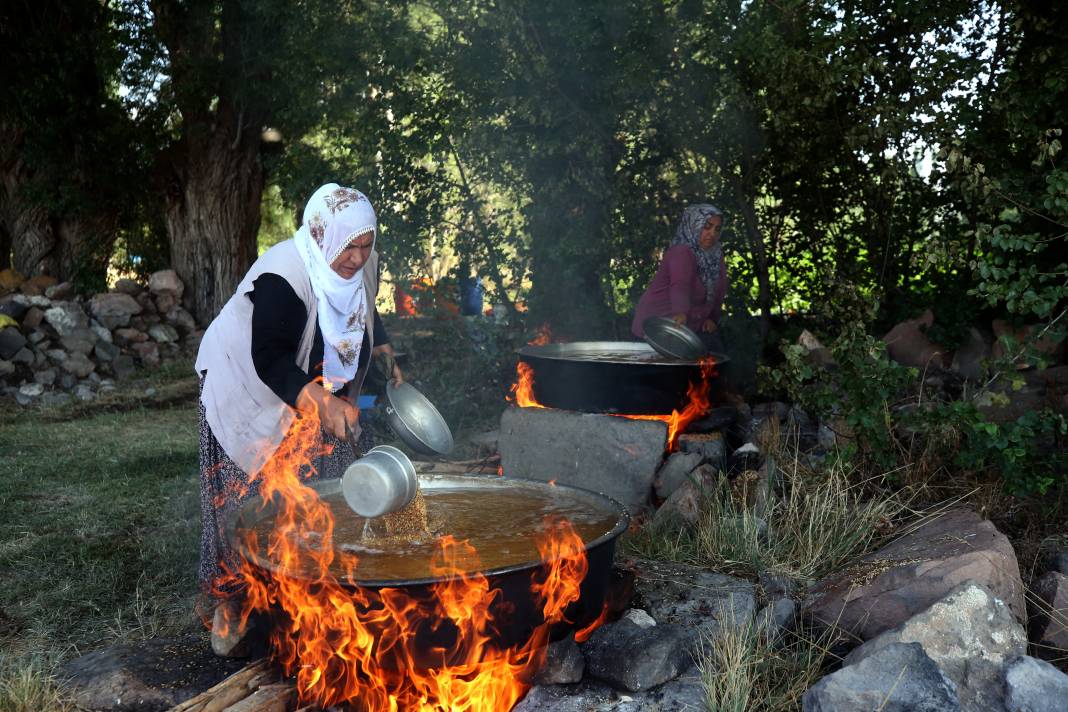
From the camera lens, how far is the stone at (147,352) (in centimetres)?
1080

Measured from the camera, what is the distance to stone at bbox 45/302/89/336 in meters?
10.3

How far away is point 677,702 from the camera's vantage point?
292 cm

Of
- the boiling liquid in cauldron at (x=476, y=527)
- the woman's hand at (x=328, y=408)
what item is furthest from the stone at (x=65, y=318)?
the woman's hand at (x=328, y=408)

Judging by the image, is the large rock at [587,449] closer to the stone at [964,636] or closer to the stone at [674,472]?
the stone at [674,472]

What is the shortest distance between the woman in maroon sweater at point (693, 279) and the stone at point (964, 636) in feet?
11.1

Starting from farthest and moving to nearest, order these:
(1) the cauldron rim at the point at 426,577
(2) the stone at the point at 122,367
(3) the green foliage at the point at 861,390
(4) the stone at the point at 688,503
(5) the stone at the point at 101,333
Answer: (5) the stone at the point at 101,333, (2) the stone at the point at 122,367, (4) the stone at the point at 688,503, (3) the green foliage at the point at 861,390, (1) the cauldron rim at the point at 426,577

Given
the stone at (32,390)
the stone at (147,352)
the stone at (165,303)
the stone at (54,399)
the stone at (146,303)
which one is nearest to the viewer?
the stone at (54,399)

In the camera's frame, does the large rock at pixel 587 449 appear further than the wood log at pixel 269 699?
Yes

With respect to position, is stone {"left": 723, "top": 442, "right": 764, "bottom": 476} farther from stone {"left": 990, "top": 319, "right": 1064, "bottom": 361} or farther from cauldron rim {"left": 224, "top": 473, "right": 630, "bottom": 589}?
cauldron rim {"left": 224, "top": 473, "right": 630, "bottom": 589}

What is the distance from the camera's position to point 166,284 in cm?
1175

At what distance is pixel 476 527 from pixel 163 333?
359 inches

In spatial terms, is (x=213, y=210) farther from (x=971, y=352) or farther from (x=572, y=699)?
(x=572, y=699)

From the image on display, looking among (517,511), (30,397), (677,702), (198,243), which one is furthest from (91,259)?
(677,702)

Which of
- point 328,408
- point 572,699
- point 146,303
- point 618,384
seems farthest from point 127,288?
point 572,699
